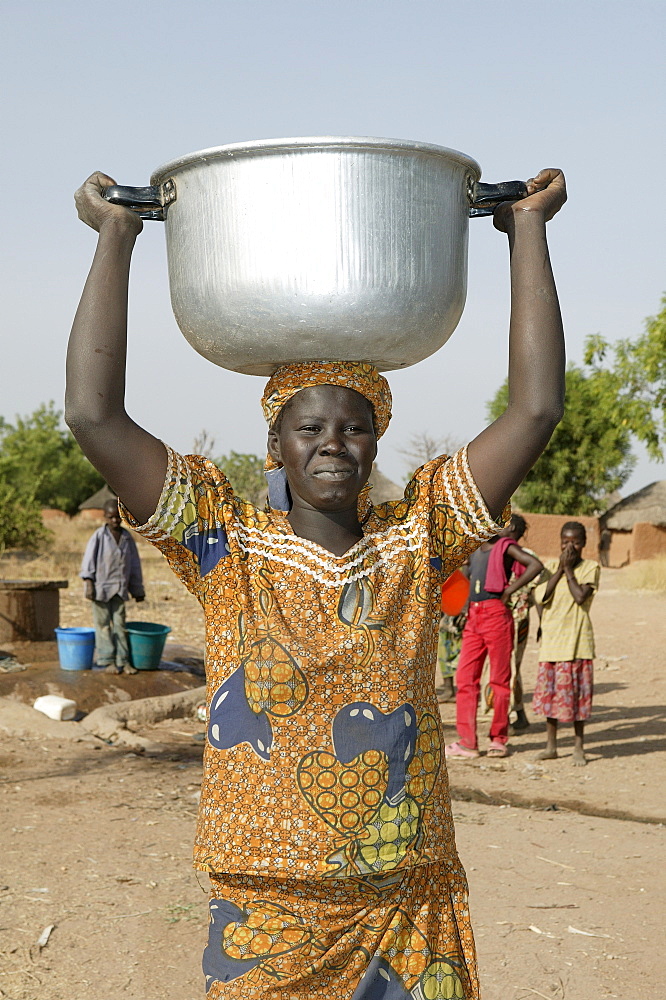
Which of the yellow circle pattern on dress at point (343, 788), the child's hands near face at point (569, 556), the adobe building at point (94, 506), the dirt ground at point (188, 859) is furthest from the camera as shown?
the adobe building at point (94, 506)

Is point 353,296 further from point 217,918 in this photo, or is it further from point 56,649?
point 56,649

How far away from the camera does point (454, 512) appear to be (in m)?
1.94

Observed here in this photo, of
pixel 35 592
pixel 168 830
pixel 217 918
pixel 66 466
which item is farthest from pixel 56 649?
pixel 66 466

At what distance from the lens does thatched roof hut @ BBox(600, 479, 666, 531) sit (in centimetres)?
2912

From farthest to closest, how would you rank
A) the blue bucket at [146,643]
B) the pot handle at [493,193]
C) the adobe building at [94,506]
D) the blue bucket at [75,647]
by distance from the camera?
the adobe building at [94,506], the blue bucket at [146,643], the blue bucket at [75,647], the pot handle at [493,193]

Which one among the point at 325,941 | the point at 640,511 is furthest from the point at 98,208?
the point at 640,511

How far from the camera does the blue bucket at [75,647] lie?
8359 millimetres

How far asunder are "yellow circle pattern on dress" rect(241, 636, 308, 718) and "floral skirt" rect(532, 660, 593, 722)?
17.1 ft

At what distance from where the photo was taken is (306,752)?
180 cm

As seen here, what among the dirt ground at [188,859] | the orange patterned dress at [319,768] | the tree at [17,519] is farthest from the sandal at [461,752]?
the tree at [17,519]

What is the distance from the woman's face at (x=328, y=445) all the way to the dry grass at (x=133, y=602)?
9.89 m

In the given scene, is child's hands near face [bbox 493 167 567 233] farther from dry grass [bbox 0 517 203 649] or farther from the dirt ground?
dry grass [bbox 0 517 203 649]

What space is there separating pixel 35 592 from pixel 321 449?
8.05m

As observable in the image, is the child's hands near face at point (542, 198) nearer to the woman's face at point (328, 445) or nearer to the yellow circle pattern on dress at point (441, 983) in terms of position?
the woman's face at point (328, 445)
